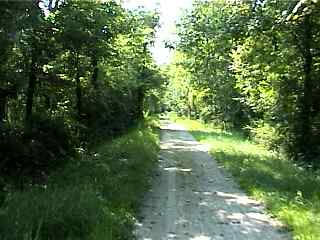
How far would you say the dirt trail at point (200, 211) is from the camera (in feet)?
29.0

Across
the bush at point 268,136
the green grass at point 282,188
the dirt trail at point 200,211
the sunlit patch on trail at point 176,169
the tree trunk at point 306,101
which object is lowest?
the dirt trail at point 200,211

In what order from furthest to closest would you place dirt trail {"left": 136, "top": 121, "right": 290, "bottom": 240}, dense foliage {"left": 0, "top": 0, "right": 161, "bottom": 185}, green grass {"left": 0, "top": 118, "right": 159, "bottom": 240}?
dense foliage {"left": 0, "top": 0, "right": 161, "bottom": 185}, dirt trail {"left": 136, "top": 121, "right": 290, "bottom": 240}, green grass {"left": 0, "top": 118, "right": 159, "bottom": 240}

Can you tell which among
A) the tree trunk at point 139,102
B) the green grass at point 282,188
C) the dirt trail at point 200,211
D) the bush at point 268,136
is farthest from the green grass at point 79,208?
the tree trunk at point 139,102

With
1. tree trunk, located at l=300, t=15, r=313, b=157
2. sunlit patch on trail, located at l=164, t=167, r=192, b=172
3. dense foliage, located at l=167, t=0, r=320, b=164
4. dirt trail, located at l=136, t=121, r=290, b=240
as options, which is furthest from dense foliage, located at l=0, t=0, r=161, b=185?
tree trunk, located at l=300, t=15, r=313, b=157

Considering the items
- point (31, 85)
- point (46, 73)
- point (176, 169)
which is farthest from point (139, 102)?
point (176, 169)

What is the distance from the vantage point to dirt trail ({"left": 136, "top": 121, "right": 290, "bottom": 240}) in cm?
884

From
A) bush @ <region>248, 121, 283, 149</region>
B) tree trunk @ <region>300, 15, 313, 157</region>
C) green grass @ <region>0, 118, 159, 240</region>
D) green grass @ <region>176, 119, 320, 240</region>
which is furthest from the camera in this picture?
bush @ <region>248, 121, 283, 149</region>

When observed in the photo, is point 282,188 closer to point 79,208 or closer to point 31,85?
point 79,208

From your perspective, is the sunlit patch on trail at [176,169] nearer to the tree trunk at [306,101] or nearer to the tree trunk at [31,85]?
the tree trunk at [31,85]

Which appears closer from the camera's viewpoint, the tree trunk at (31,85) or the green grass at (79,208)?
the green grass at (79,208)

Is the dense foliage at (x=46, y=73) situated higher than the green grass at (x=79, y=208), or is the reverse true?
the dense foliage at (x=46, y=73)

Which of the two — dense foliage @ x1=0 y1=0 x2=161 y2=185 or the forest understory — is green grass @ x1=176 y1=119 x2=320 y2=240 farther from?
dense foliage @ x1=0 y1=0 x2=161 y2=185

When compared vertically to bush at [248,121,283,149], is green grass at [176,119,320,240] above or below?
below

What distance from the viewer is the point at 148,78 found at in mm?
46469
